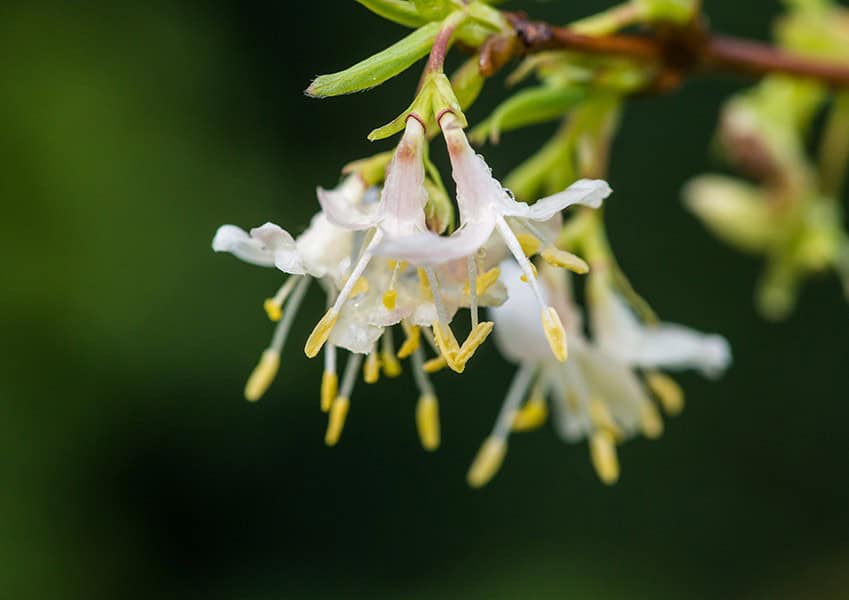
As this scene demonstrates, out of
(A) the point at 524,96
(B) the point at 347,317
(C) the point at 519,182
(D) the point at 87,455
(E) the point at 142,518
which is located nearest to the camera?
(B) the point at 347,317

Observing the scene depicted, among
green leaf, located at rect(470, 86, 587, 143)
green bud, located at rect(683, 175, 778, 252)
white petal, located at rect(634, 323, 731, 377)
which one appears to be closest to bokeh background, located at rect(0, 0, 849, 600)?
green bud, located at rect(683, 175, 778, 252)

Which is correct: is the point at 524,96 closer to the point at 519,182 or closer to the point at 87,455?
the point at 519,182

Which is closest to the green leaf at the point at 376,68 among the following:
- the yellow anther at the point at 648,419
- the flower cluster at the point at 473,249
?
the flower cluster at the point at 473,249

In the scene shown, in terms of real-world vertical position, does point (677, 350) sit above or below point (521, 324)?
below

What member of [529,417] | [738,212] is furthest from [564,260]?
[738,212]

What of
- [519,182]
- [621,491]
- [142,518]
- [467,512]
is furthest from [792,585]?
[519,182]

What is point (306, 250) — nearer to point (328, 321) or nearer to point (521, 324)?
point (328, 321)

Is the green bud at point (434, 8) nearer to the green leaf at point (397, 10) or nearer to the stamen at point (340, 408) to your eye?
the green leaf at point (397, 10)
